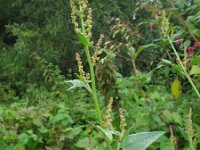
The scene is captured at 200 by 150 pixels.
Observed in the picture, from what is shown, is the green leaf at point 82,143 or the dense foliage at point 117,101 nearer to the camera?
the dense foliage at point 117,101

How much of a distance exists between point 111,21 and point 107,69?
12.4 feet

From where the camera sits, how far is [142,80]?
268cm

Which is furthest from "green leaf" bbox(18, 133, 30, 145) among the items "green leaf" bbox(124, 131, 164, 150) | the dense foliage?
"green leaf" bbox(124, 131, 164, 150)

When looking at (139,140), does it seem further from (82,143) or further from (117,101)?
(117,101)

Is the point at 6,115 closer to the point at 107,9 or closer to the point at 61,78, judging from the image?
the point at 61,78

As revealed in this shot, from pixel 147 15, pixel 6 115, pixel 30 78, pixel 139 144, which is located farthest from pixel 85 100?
pixel 147 15

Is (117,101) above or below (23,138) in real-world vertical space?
above

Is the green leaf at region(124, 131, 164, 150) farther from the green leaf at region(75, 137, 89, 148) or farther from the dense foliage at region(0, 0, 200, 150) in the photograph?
the green leaf at region(75, 137, 89, 148)

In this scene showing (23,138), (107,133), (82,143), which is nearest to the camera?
(107,133)

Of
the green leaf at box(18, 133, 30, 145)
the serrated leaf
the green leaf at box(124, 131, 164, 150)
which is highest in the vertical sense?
the green leaf at box(18, 133, 30, 145)

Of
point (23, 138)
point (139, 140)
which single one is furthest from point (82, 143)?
point (139, 140)

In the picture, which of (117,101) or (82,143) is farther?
(117,101)

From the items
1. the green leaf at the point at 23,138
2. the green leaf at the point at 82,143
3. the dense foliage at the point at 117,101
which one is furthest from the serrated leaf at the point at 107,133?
the green leaf at the point at 23,138

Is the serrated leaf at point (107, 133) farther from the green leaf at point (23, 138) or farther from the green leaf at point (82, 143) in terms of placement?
the green leaf at point (23, 138)
